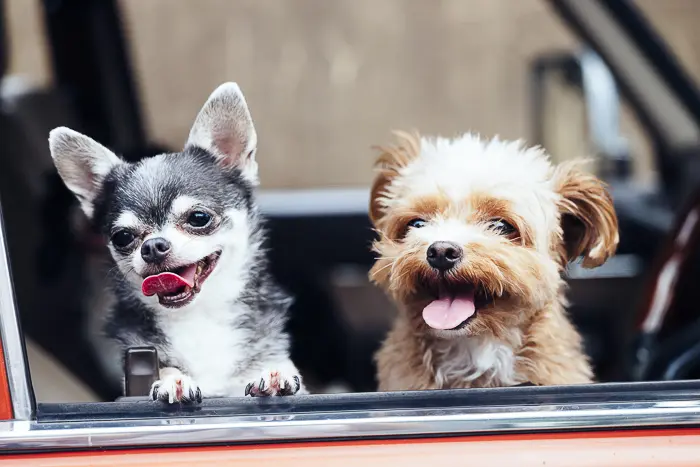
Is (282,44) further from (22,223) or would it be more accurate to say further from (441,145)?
(441,145)

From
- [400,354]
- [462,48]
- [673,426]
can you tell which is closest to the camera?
[673,426]

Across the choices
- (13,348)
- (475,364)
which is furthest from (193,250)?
(475,364)

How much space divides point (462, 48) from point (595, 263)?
5364 mm

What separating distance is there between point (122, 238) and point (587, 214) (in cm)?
78

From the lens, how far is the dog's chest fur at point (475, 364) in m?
1.49

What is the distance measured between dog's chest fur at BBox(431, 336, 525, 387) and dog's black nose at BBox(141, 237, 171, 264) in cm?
49

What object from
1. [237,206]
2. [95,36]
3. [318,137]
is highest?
[95,36]

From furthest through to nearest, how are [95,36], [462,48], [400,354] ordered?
[462,48], [95,36], [400,354]

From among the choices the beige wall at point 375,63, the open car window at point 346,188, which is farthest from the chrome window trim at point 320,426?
the beige wall at point 375,63

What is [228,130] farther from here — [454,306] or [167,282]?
[454,306]

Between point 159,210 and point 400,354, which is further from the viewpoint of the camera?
point 400,354

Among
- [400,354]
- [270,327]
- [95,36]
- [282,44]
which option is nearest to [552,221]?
[400,354]

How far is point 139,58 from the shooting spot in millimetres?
3762

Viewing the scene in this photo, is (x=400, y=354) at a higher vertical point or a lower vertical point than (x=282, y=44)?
lower
